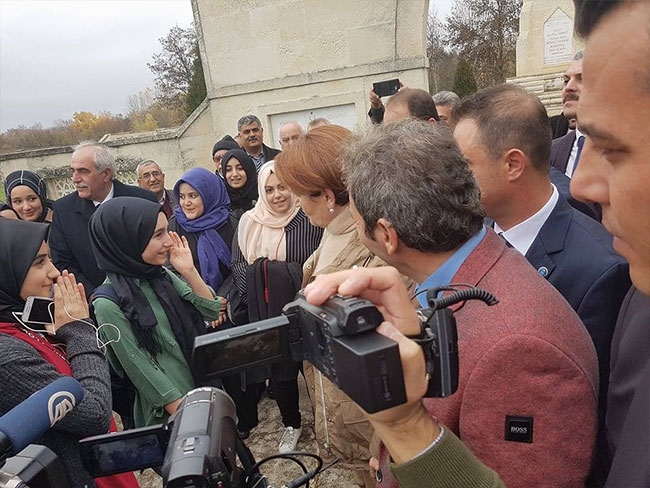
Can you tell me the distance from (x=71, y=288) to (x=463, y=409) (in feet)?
6.09

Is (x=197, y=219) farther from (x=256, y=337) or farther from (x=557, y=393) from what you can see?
(x=557, y=393)

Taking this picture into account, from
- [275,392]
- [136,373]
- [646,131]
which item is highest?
[646,131]

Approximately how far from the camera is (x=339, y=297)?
0.99 m

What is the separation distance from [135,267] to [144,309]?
0.26m

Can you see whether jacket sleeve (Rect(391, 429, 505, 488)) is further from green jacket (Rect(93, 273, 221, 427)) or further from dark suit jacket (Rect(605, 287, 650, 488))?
green jacket (Rect(93, 273, 221, 427))

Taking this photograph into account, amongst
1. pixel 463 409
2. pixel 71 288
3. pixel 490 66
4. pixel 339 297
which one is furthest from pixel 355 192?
pixel 490 66

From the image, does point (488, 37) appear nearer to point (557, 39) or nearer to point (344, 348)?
point (557, 39)

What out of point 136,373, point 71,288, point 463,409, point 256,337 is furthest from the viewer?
point 136,373

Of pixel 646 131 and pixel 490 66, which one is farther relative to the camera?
pixel 490 66

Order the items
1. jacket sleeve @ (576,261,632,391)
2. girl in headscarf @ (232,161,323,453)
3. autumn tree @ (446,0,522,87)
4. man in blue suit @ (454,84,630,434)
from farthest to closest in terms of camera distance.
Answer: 1. autumn tree @ (446,0,522,87)
2. girl in headscarf @ (232,161,323,453)
3. man in blue suit @ (454,84,630,434)
4. jacket sleeve @ (576,261,632,391)

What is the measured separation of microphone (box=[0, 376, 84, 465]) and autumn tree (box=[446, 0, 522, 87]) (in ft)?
82.8

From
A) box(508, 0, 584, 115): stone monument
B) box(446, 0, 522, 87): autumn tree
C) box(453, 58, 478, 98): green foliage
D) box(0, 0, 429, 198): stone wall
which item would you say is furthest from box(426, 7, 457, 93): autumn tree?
box(0, 0, 429, 198): stone wall

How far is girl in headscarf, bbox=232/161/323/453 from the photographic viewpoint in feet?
10.0

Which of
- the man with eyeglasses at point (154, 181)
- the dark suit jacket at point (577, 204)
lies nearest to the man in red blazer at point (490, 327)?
the dark suit jacket at point (577, 204)
